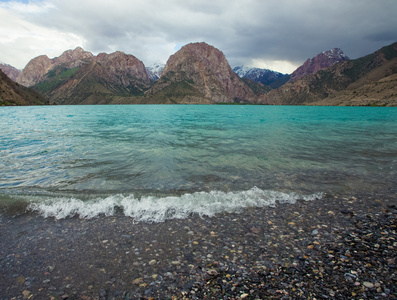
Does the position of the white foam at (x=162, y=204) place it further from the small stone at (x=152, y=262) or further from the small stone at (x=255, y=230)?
the small stone at (x=152, y=262)

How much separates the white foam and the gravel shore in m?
0.48

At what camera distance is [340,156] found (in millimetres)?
19625

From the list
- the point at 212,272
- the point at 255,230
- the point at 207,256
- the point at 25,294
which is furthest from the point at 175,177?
the point at 25,294

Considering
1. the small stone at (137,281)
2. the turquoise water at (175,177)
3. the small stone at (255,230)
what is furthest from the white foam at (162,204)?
the small stone at (137,281)

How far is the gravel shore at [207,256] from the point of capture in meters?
5.05

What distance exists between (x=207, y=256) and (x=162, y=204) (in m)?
3.99

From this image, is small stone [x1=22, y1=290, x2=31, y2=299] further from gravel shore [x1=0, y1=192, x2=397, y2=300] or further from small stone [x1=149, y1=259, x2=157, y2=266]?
small stone [x1=149, y1=259, x2=157, y2=266]

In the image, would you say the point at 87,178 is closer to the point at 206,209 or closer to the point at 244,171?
the point at 206,209

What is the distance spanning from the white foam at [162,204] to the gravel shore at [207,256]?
48 centimetres

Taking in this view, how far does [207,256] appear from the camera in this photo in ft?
20.6

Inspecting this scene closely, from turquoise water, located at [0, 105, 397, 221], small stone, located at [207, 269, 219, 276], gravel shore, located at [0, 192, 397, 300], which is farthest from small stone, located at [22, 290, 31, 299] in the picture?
small stone, located at [207, 269, 219, 276]

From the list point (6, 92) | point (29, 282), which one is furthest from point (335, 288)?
point (6, 92)

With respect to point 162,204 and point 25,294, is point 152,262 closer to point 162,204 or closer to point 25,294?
point 25,294

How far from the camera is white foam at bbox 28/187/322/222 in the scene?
896cm
